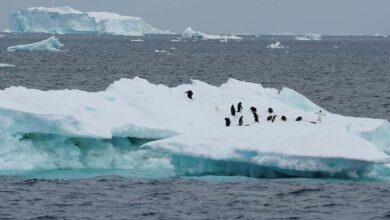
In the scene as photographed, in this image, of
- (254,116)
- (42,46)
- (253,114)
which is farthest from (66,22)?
(254,116)

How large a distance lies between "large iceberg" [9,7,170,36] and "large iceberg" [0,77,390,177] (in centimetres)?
12347

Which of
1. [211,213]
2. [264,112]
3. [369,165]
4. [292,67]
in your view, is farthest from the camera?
[292,67]

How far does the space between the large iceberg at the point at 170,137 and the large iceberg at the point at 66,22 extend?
123471 mm

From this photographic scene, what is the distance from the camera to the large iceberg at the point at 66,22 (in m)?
147

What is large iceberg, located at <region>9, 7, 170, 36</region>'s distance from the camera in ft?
481

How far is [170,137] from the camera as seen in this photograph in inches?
795

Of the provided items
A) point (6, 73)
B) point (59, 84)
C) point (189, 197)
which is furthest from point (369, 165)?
point (6, 73)

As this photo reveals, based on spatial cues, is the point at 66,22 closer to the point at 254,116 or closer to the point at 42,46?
the point at 42,46

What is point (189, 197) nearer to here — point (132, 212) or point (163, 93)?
point (132, 212)

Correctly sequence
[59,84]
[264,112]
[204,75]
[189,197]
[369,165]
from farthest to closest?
[204,75]
[59,84]
[264,112]
[369,165]
[189,197]

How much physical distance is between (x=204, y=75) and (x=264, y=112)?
3254cm

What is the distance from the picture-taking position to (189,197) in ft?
56.8

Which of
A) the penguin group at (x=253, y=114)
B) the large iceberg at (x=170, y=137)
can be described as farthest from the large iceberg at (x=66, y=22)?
the large iceberg at (x=170, y=137)

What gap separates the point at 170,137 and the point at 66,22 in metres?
135
